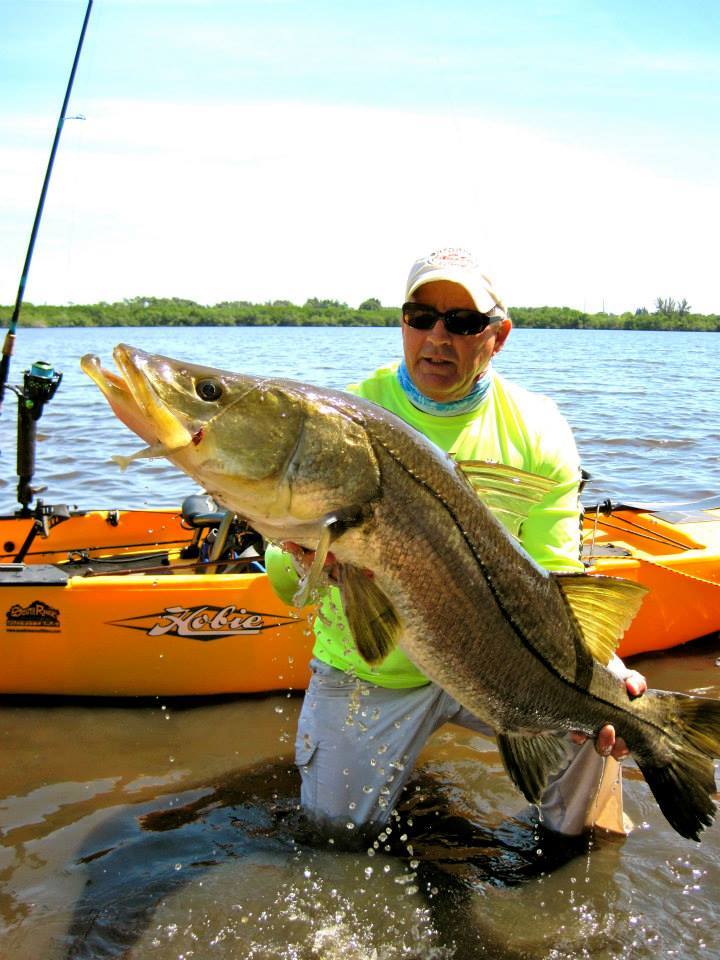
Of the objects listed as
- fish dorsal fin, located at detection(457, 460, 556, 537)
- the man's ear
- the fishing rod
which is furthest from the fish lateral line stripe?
the fishing rod

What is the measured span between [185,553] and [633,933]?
422 centimetres

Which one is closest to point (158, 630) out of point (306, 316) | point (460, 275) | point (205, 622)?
point (205, 622)

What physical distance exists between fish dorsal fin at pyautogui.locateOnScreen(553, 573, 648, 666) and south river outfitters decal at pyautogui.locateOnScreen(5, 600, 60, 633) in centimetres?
342

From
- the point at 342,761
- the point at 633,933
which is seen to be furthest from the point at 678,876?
the point at 342,761

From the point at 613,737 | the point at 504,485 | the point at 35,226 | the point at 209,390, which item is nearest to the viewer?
the point at 209,390

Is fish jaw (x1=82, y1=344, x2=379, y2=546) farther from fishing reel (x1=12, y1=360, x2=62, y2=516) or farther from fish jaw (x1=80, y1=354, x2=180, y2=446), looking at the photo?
fishing reel (x1=12, y1=360, x2=62, y2=516)

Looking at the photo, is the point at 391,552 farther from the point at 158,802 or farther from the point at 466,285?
the point at 158,802

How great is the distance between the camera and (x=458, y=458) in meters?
3.50

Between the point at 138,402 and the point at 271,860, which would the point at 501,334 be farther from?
the point at 271,860

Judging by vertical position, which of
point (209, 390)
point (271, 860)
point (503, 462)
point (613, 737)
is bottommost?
point (271, 860)

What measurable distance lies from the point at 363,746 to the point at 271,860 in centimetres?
74

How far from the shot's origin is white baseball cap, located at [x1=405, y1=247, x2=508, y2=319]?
3314mm

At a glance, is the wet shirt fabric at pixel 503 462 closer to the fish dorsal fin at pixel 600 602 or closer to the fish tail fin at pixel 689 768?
the fish dorsal fin at pixel 600 602

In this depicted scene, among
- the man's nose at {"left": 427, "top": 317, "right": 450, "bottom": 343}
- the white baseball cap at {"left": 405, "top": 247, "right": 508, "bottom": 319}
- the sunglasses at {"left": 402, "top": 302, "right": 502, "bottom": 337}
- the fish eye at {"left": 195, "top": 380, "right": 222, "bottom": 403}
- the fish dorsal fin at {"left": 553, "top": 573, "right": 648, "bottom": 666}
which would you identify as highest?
the white baseball cap at {"left": 405, "top": 247, "right": 508, "bottom": 319}
